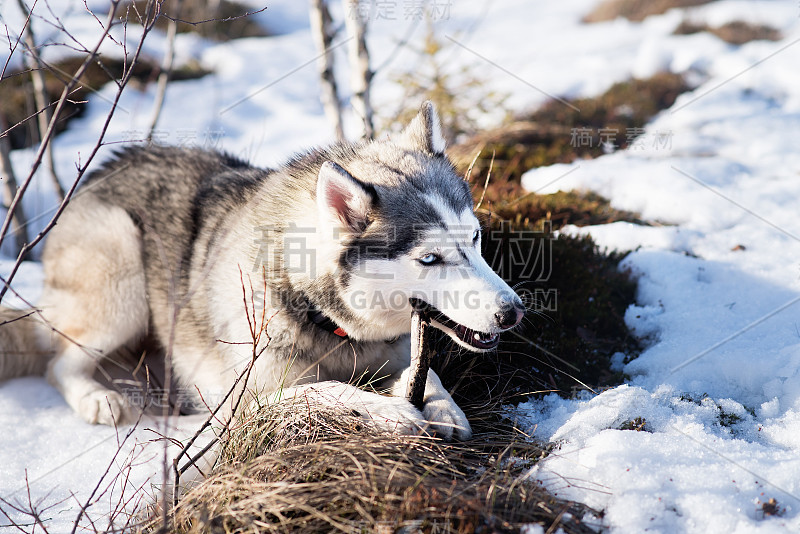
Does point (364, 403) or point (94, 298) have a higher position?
point (94, 298)

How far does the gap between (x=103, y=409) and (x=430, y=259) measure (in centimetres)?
229

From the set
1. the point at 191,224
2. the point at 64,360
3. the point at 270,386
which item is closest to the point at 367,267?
the point at 270,386

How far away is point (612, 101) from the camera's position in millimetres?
7723

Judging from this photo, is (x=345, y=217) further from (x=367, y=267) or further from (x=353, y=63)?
(x=353, y=63)

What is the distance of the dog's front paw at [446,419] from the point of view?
8.85 feet

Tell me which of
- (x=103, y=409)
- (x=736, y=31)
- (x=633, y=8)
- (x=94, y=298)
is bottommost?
(x=103, y=409)

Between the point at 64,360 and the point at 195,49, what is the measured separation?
9731 millimetres

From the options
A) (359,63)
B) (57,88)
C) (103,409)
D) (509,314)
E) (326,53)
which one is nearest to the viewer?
(509,314)

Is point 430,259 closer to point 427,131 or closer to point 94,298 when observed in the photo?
point 427,131

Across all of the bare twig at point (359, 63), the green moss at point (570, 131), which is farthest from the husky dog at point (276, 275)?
the green moss at point (570, 131)

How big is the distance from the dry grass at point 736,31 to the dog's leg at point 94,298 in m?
9.76

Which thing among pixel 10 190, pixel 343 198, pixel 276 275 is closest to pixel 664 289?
pixel 343 198

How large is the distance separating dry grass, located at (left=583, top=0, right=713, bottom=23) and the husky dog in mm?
11111

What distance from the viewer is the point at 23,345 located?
3.84m
